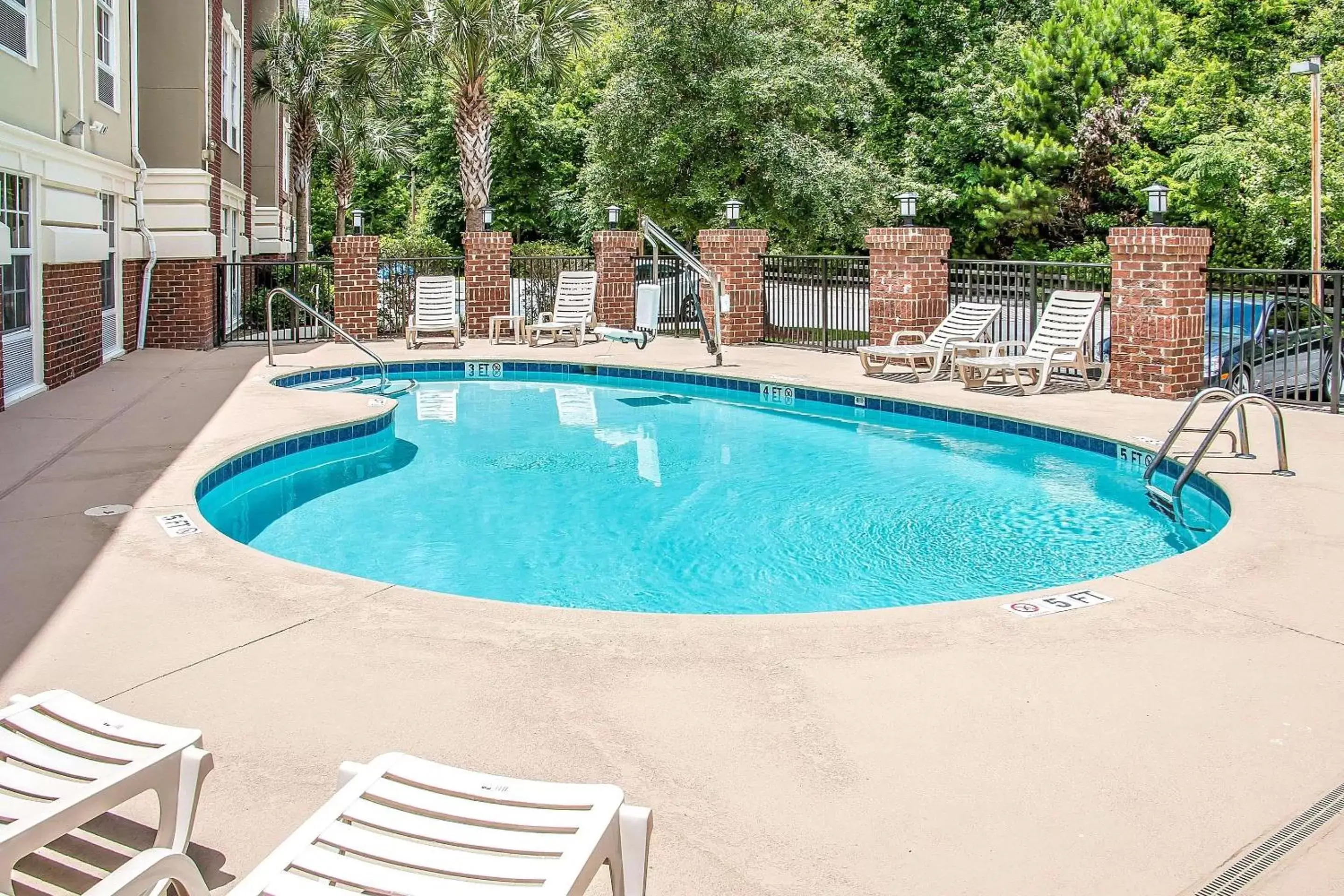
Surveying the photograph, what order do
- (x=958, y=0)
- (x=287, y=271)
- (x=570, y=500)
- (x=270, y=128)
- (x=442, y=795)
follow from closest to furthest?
1. (x=442, y=795)
2. (x=570, y=500)
3. (x=287, y=271)
4. (x=270, y=128)
5. (x=958, y=0)

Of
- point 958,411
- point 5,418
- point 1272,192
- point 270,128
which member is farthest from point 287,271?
point 1272,192

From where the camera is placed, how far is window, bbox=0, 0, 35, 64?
1014 cm

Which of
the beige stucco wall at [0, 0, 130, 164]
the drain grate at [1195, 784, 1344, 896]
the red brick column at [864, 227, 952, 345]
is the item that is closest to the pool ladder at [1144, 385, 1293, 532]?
the drain grate at [1195, 784, 1344, 896]

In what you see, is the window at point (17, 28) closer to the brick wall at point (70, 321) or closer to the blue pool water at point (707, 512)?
the brick wall at point (70, 321)

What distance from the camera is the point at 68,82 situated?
12.0m

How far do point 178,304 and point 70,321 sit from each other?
155 inches

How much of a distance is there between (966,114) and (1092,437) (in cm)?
2074

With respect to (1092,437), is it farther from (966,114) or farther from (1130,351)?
(966,114)

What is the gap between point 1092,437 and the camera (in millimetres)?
9383

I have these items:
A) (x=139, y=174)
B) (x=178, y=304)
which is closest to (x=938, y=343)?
(x=178, y=304)

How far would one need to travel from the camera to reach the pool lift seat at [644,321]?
51.2 feet

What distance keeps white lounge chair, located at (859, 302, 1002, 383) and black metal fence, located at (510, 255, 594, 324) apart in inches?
280

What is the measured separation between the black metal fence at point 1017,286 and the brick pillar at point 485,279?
6645 mm

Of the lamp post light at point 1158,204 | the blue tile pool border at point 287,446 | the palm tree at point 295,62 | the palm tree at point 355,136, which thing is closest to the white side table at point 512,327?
the blue tile pool border at point 287,446
